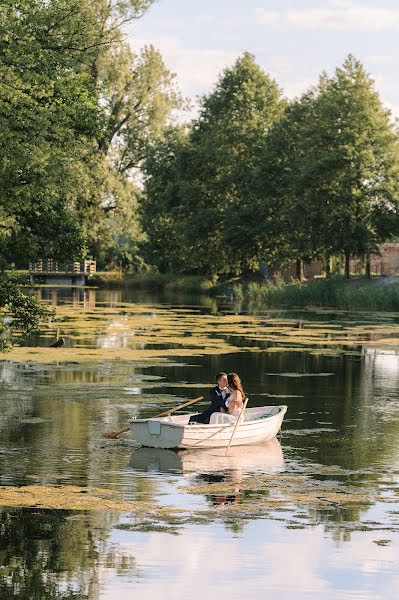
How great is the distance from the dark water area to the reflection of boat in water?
4 centimetres

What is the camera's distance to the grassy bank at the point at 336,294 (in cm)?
7762

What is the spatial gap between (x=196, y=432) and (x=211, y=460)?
2.59ft

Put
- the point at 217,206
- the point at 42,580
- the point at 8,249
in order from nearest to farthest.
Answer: the point at 42,580 < the point at 8,249 < the point at 217,206

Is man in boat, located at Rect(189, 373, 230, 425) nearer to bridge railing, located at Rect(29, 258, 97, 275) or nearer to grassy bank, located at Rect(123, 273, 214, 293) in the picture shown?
grassy bank, located at Rect(123, 273, 214, 293)

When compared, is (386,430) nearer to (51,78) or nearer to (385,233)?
(51,78)

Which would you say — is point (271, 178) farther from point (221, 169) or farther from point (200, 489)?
point (200, 489)

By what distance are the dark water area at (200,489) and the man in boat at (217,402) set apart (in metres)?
0.99

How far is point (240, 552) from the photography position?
15734mm

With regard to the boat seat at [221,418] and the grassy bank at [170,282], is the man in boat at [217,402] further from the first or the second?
the grassy bank at [170,282]

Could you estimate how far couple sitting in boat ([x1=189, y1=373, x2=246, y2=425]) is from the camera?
25000mm

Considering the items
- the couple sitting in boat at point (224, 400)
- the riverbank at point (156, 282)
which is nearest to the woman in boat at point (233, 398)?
the couple sitting in boat at point (224, 400)

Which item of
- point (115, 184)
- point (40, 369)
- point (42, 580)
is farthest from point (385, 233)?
point (42, 580)

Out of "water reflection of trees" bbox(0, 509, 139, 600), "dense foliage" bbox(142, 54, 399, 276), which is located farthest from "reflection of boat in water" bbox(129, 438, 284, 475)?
"dense foliage" bbox(142, 54, 399, 276)

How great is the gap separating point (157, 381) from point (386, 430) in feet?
32.7
